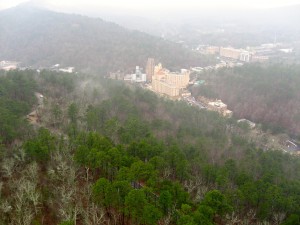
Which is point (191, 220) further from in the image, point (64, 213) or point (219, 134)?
point (219, 134)

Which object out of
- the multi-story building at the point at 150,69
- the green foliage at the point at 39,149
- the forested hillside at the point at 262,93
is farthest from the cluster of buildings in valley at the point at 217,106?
the green foliage at the point at 39,149

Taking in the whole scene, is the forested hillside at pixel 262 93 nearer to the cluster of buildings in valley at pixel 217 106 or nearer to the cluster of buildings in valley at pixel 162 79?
the cluster of buildings in valley at pixel 217 106

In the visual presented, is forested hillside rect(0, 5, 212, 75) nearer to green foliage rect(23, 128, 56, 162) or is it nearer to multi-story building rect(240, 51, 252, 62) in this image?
multi-story building rect(240, 51, 252, 62)

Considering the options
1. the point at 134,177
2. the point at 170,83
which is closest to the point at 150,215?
the point at 134,177

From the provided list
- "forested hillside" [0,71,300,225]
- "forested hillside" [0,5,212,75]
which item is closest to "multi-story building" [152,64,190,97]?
"forested hillside" [0,5,212,75]

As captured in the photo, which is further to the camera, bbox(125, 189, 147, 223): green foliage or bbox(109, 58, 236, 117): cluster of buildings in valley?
bbox(109, 58, 236, 117): cluster of buildings in valley

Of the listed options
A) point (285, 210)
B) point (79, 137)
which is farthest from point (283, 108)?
point (79, 137)

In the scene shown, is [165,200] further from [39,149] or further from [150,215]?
[39,149]
